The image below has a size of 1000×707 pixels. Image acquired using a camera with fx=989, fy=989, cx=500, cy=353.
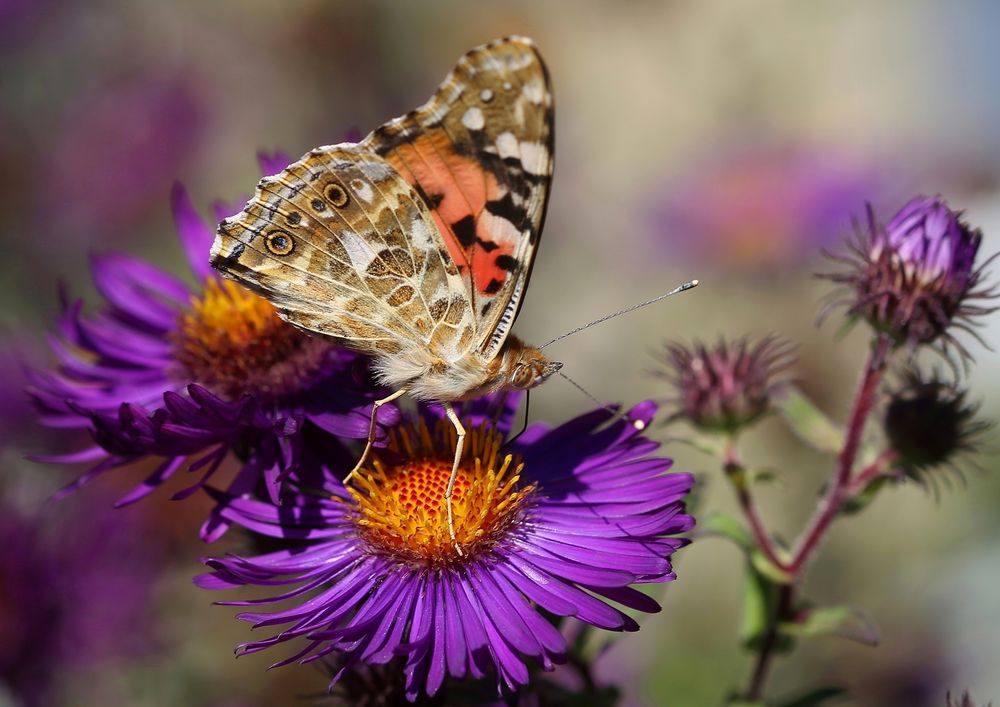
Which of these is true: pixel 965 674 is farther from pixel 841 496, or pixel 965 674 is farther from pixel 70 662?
pixel 70 662

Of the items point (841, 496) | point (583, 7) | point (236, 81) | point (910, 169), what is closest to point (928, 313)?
point (841, 496)

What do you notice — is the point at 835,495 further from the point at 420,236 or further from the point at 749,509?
the point at 420,236

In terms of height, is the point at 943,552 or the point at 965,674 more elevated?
the point at 943,552

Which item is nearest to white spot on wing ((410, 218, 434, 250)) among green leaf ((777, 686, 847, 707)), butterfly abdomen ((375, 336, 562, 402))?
butterfly abdomen ((375, 336, 562, 402))

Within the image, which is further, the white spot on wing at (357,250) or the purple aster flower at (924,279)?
the white spot on wing at (357,250)

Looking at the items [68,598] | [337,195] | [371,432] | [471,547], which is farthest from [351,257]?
[68,598]

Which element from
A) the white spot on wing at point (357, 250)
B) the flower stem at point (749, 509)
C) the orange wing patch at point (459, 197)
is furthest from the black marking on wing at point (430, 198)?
the flower stem at point (749, 509)

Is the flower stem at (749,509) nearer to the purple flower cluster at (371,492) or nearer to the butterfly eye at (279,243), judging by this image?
the purple flower cluster at (371,492)
